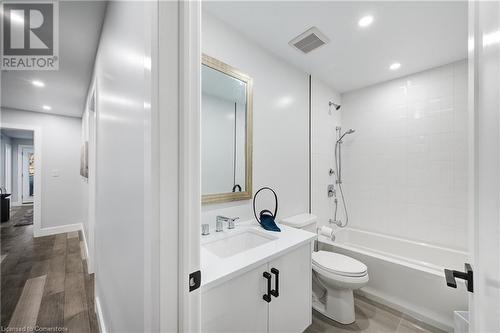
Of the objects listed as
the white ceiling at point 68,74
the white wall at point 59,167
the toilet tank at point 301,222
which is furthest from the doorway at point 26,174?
the toilet tank at point 301,222

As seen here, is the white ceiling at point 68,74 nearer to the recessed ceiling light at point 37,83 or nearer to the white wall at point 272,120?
the recessed ceiling light at point 37,83

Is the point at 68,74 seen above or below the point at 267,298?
above

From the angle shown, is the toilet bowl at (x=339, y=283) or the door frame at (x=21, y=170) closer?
the toilet bowl at (x=339, y=283)

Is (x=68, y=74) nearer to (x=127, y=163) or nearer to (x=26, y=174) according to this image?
(x=127, y=163)

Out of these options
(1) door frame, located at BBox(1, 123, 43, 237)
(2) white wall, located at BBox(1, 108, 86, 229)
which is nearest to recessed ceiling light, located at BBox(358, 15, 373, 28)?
(2) white wall, located at BBox(1, 108, 86, 229)

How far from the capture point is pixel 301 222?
6.37 feet

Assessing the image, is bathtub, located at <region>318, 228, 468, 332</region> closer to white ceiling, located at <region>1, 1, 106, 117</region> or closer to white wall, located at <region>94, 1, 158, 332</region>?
white wall, located at <region>94, 1, 158, 332</region>

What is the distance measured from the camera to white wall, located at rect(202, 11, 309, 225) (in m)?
1.61

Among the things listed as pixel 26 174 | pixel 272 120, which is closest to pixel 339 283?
pixel 272 120

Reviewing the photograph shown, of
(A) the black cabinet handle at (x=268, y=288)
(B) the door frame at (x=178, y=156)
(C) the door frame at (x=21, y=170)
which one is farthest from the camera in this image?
A: (C) the door frame at (x=21, y=170)

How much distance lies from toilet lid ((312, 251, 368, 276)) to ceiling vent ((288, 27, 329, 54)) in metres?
1.97

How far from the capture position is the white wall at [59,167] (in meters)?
3.81

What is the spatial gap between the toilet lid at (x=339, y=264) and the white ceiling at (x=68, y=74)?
2623 millimetres

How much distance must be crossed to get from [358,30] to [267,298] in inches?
82.5
